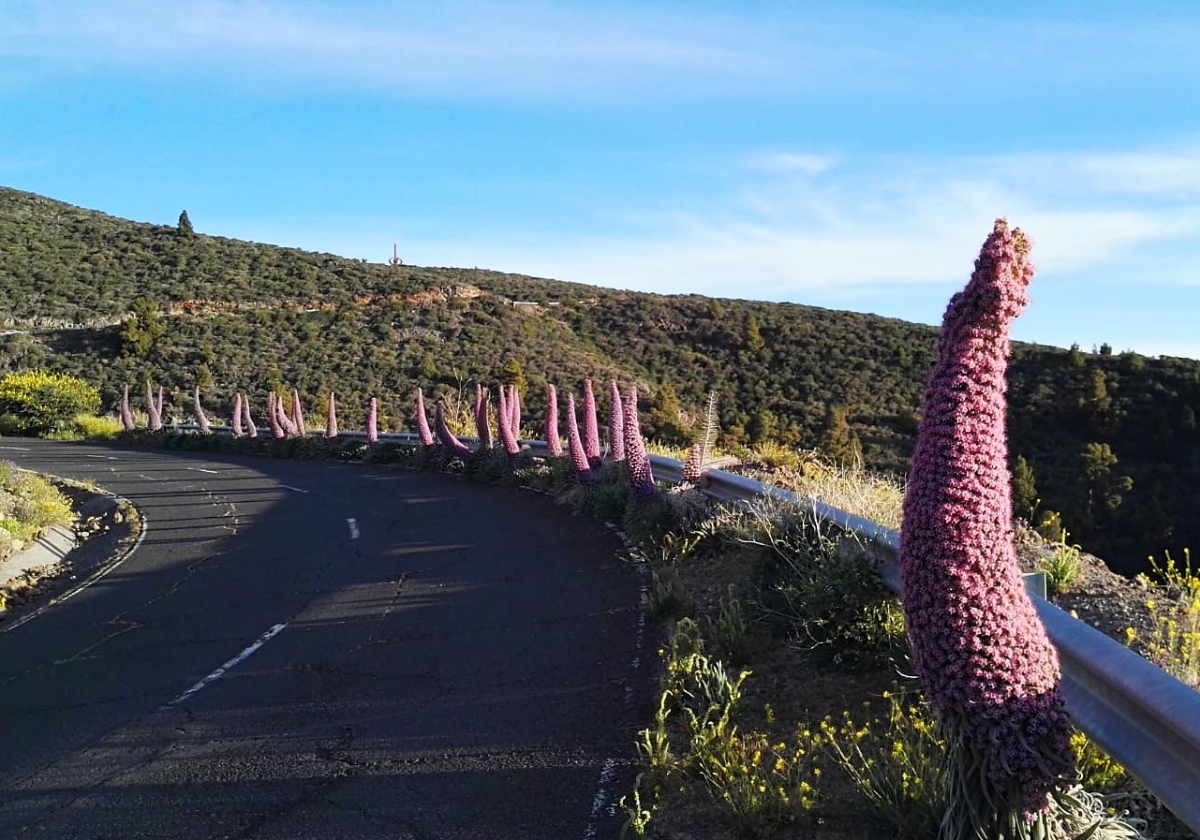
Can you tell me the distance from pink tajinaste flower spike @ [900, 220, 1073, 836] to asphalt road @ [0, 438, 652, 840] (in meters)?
1.97

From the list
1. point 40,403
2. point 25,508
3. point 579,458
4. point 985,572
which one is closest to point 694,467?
point 579,458

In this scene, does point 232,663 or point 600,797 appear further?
point 232,663

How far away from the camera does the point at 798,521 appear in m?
7.33

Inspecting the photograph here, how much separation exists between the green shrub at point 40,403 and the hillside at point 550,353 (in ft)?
10.1

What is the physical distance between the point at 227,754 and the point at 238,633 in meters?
2.90

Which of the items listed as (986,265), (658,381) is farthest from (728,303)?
(986,265)

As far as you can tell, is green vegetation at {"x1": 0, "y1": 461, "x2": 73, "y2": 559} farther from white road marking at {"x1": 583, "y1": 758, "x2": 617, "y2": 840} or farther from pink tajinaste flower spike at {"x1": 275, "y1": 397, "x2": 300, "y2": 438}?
pink tajinaste flower spike at {"x1": 275, "y1": 397, "x2": 300, "y2": 438}

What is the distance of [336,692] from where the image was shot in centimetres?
668

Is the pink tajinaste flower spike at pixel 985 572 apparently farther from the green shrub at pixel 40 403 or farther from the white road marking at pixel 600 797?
the green shrub at pixel 40 403

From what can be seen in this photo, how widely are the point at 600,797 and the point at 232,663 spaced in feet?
12.8

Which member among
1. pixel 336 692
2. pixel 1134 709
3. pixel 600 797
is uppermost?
pixel 1134 709

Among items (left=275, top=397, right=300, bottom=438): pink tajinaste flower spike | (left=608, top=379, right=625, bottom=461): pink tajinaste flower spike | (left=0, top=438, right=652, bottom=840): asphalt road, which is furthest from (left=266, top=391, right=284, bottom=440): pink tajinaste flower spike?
(left=608, top=379, right=625, bottom=461): pink tajinaste flower spike

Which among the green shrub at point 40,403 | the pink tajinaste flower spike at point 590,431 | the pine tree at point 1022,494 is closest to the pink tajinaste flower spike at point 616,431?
the pink tajinaste flower spike at point 590,431

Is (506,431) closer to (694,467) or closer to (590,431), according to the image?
(590,431)
